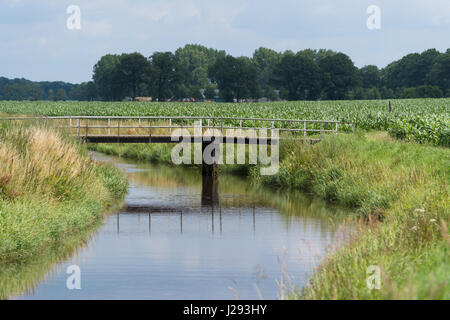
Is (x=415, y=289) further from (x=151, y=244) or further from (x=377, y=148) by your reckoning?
(x=377, y=148)

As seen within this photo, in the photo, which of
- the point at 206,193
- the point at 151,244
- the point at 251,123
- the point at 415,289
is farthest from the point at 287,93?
the point at 415,289

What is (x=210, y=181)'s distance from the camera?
1428 inches

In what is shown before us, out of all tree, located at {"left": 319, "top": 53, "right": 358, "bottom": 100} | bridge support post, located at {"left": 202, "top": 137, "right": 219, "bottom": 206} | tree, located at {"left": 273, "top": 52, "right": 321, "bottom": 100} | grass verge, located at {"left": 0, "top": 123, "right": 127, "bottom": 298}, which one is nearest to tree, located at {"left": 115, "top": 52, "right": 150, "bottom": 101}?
tree, located at {"left": 273, "top": 52, "right": 321, "bottom": 100}

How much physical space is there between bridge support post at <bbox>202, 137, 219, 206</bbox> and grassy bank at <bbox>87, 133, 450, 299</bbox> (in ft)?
6.10

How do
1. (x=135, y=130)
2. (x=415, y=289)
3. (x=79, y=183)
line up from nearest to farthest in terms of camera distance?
(x=415, y=289) → (x=79, y=183) → (x=135, y=130)

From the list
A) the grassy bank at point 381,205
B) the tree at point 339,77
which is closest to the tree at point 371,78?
the tree at point 339,77

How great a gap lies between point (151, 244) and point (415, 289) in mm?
11863

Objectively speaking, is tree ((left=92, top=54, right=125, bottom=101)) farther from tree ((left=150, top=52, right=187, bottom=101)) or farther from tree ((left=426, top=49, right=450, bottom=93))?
tree ((left=426, top=49, right=450, bottom=93))

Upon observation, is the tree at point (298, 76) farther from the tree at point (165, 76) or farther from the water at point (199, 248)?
the water at point (199, 248)

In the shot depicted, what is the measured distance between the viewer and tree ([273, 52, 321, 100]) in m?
157

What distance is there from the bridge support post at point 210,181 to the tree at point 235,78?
121587mm

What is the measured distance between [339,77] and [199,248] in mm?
140592

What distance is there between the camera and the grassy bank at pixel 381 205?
10828 millimetres
